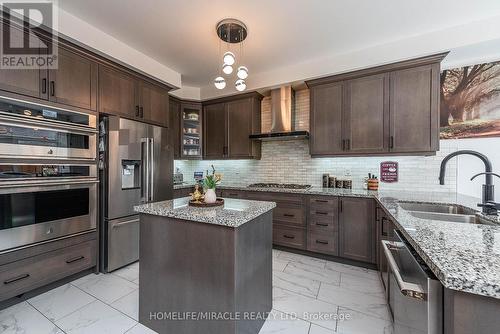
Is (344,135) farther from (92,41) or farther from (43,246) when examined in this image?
(43,246)

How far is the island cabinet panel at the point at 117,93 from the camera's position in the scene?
2576mm

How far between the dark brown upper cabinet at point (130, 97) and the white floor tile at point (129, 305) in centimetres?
206

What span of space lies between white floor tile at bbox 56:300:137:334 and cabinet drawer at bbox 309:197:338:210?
2.36 m

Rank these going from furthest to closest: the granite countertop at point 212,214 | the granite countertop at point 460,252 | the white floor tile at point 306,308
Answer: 1. the white floor tile at point 306,308
2. the granite countertop at point 212,214
3. the granite countertop at point 460,252

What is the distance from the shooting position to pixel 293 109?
3.86 m

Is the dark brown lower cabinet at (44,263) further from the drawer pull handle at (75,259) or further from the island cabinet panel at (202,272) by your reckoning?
the island cabinet panel at (202,272)

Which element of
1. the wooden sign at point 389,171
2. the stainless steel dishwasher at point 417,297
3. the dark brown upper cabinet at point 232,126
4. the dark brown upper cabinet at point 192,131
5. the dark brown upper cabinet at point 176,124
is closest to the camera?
the stainless steel dishwasher at point 417,297

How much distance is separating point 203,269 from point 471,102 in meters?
3.63

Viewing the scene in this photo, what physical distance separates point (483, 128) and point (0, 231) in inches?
203

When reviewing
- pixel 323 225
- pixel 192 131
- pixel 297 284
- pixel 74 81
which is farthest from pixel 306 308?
pixel 192 131

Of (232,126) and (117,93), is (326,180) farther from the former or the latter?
(117,93)

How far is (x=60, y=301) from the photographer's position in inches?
80.1

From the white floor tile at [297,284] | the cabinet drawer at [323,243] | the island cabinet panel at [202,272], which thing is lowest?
the white floor tile at [297,284]

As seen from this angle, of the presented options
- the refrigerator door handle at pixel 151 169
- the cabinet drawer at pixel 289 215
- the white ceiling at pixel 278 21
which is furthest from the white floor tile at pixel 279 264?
the white ceiling at pixel 278 21
